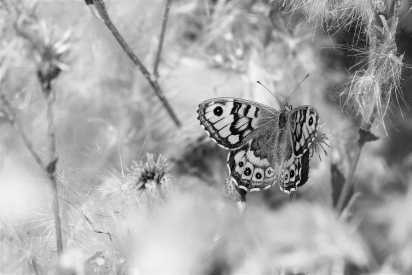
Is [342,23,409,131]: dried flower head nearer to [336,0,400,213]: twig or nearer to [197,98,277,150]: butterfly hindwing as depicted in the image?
[336,0,400,213]: twig

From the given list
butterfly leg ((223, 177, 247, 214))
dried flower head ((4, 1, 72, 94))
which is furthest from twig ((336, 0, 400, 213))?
dried flower head ((4, 1, 72, 94))

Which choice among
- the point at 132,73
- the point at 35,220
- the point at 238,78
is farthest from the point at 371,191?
the point at 35,220

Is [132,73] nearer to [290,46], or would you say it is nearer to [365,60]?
[290,46]

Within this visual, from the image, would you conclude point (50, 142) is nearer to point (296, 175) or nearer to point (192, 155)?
point (296, 175)

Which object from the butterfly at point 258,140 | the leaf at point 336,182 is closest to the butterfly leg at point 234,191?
the butterfly at point 258,140

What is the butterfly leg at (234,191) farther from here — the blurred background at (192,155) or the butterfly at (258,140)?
the blurred background at (192,155)

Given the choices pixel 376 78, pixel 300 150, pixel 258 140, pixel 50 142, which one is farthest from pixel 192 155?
pixel 50 142
